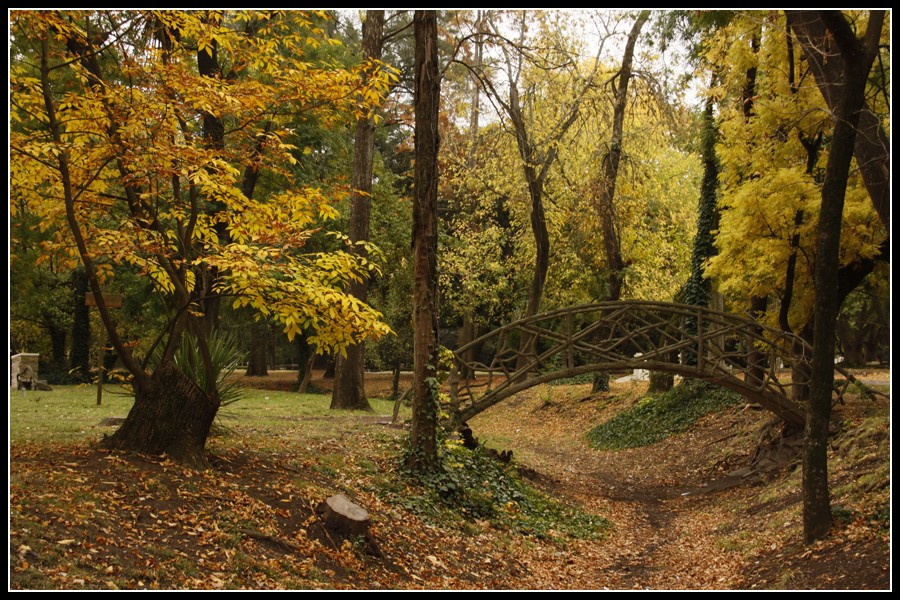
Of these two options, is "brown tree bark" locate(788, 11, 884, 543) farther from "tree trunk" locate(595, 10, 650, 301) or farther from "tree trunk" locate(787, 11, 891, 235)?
"tree trunk" locate(595, 10, 650, 301)

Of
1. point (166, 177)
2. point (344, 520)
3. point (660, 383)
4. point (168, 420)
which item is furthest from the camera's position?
point (660, 383)

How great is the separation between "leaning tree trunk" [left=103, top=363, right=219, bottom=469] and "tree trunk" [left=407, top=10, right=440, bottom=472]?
9.40 ft

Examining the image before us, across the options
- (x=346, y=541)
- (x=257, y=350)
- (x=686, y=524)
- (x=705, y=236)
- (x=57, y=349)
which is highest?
(x=705, y=236)

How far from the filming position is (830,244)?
698 cm

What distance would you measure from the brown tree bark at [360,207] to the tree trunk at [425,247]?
18.6 ft

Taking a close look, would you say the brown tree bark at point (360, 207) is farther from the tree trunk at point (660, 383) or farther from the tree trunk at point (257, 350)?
the tree trunk at point (257, 350)

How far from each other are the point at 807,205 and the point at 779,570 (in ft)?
20.5

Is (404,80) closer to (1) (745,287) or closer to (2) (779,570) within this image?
(1) (745,287)

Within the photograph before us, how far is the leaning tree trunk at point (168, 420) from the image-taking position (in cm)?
723

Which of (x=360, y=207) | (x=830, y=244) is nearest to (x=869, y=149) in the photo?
(x=830, y=244)

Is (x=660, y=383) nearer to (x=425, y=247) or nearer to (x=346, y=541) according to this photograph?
(x=425, y=247)

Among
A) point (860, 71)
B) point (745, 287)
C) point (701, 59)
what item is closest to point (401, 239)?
point (701, 59)

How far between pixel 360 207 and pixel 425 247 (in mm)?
6820

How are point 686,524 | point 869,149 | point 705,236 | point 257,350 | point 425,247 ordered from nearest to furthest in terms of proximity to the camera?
1. point 869,149
2. point 425,247
3. point 686,524
4. point 705,236
5. point 257,350
